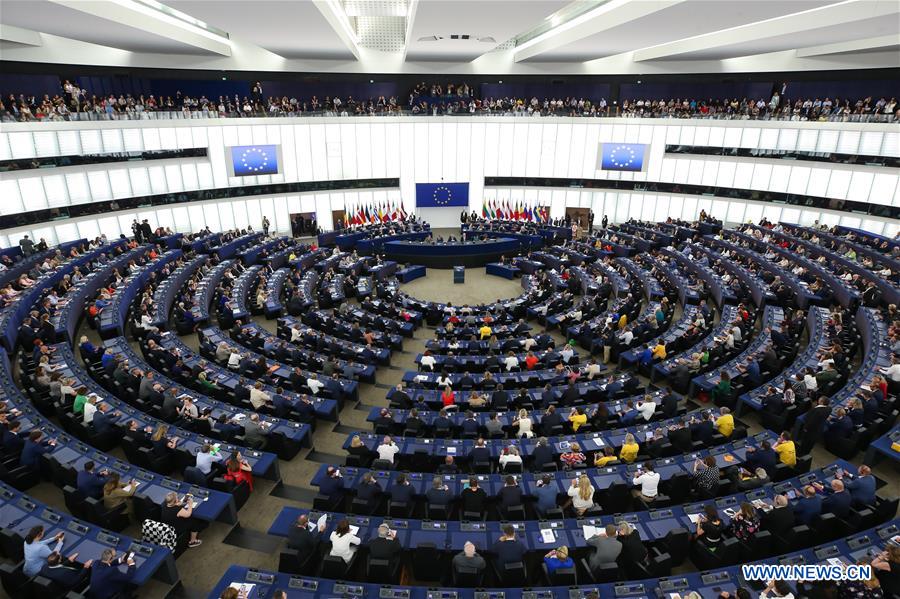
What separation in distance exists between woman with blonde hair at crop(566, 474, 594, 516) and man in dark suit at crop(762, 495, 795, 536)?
9.56 feet

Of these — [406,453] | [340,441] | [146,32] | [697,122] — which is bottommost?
[340,441]

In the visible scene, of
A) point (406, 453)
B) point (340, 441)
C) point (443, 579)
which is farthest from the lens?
point (340, 441)

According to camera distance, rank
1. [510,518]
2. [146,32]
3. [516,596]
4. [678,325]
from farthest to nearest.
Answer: [146,32] < [678,325] < [510,518] < [516,596]

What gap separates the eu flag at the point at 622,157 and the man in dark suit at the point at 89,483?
35.9 m

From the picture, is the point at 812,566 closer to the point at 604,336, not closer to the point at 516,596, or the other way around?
the point at 516,596

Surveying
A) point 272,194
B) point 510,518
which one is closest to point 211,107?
point 272,194

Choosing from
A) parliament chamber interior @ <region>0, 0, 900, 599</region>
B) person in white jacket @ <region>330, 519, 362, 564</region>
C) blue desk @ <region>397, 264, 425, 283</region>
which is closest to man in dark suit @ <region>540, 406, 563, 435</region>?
parliament chamber interior @ <region>0, 0, 900, 599</region>

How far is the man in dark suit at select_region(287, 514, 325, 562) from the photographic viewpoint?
854cm

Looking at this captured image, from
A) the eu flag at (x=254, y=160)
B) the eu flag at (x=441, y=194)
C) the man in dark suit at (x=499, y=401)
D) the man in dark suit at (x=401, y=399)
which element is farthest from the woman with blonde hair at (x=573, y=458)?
the eu flag at (x=254, y=160)

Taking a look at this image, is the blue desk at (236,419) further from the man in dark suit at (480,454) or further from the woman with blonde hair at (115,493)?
the man in dark suit at (480,454)

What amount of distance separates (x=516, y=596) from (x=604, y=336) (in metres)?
12.3

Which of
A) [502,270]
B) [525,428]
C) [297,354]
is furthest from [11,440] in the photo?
[502,270]

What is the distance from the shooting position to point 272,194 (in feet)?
119

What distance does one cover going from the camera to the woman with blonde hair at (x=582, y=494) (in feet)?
31.4
